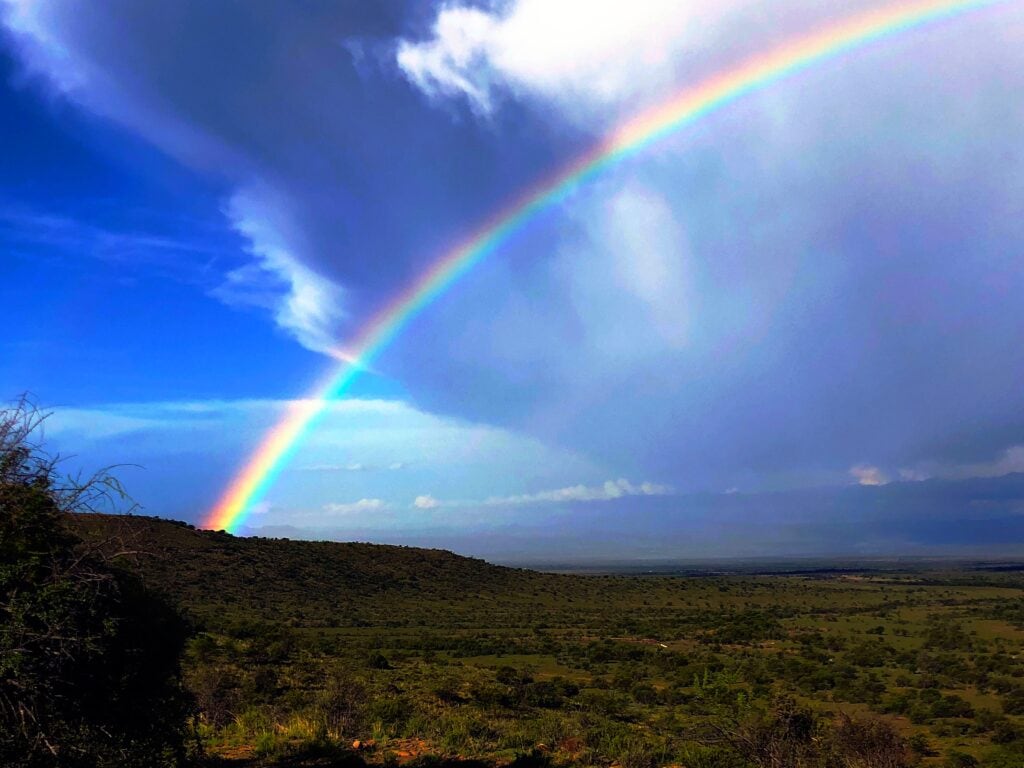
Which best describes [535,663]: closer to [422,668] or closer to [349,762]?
[422,668]

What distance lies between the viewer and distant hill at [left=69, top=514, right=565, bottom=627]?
68688mm

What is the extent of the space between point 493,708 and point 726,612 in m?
72.1

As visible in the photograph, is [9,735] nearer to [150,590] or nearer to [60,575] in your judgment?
[60,575]

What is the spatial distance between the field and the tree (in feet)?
3.13

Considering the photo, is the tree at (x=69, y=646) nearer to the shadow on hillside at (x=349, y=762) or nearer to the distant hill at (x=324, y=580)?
the shadow on hillside at (x=349, y=762)

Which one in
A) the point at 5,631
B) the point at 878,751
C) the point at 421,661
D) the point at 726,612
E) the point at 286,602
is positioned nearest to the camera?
the point at 5,631

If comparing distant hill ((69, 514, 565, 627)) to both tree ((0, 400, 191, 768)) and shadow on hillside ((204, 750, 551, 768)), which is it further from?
tree ((0, 400, 191, 768))

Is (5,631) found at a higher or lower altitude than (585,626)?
higher

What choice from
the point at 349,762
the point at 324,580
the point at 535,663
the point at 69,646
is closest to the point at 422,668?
the point at 535,663

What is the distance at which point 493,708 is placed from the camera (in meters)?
26.8

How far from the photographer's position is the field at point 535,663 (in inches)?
696

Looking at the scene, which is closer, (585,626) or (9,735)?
(9,735)

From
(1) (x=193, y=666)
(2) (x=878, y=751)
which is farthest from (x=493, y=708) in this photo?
(2) (x=878, y=751)

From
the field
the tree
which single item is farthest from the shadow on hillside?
the tree
